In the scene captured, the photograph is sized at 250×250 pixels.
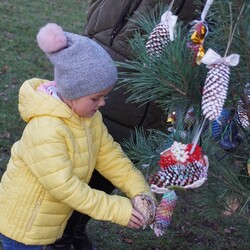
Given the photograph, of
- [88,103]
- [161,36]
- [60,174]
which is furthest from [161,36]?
[60,174]

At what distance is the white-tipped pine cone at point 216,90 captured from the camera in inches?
55.1

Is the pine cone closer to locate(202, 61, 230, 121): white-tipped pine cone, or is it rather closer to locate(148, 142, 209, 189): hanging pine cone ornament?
locate(148, 142, 209, 189): hanging pine cone ornament

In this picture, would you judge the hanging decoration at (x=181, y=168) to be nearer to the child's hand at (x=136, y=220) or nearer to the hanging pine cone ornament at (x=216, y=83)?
the hanging pine cone ornament at (x=216, y=83)

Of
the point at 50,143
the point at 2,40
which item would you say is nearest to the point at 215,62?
the point at 50,143

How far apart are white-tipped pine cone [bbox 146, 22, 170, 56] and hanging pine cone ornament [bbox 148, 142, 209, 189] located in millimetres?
277

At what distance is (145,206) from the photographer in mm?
2080

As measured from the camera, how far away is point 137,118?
2395 mm

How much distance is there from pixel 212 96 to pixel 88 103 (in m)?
0.72

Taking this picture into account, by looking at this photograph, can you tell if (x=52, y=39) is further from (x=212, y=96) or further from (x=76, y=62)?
(x=212, y=96)

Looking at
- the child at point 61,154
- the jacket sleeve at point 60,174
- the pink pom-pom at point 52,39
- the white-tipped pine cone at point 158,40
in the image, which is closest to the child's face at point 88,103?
the child at point 61,154

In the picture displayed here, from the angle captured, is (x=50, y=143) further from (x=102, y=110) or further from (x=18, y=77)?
(x=18, y=77)

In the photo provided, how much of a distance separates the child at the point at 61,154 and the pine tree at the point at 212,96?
23 centimetres

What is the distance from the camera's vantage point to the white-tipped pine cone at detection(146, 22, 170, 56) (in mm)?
1597

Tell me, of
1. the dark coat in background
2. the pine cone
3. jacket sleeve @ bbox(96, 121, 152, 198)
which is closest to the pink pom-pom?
the dark coat in background
